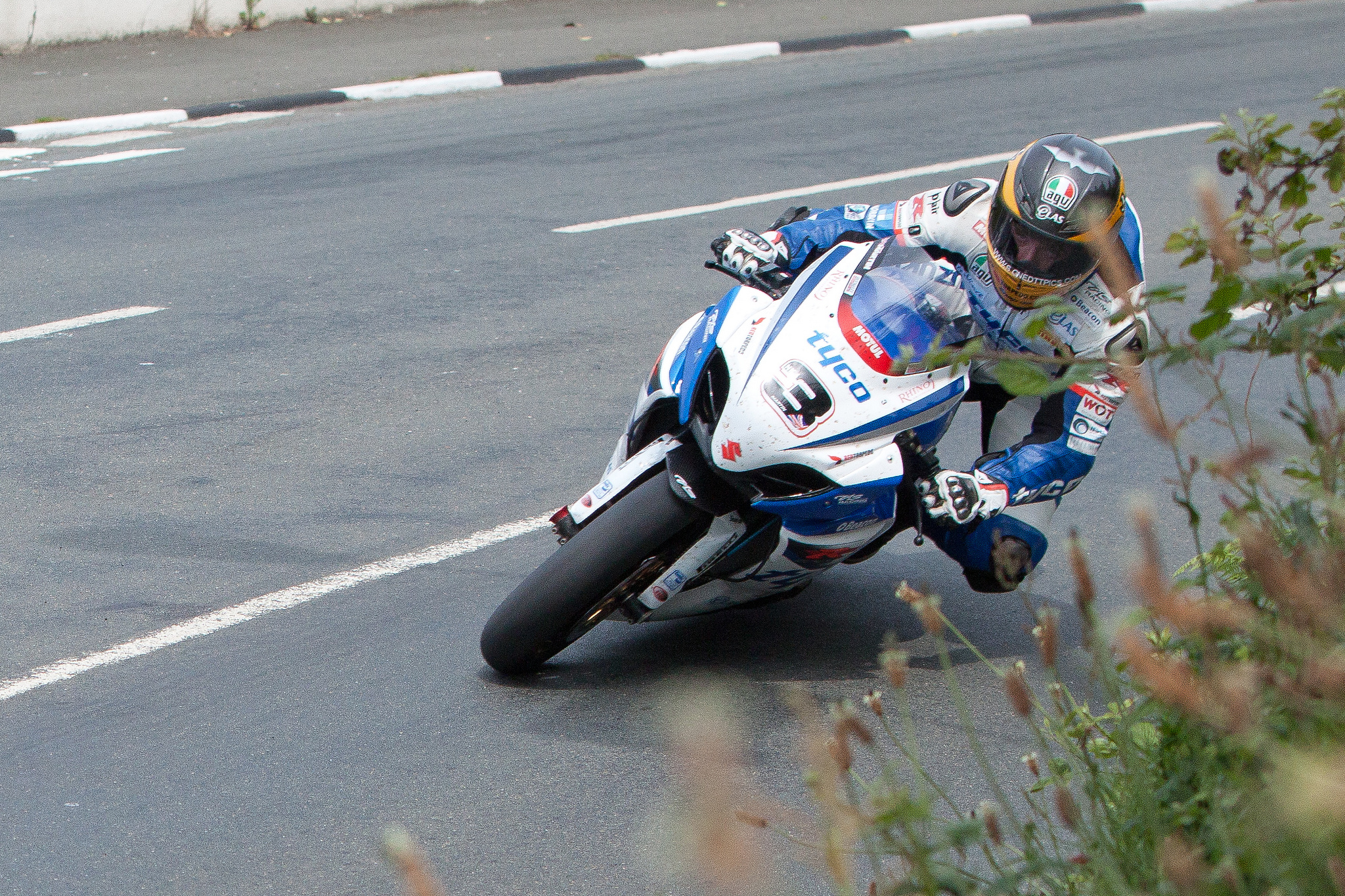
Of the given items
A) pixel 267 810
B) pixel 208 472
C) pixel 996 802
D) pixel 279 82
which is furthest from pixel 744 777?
pixel 279 82

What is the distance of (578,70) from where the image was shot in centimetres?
1518

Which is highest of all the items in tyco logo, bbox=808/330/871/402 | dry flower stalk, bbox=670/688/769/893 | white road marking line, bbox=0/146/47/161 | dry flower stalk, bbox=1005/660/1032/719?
dry flower stalk, bbox=670/688/769/893

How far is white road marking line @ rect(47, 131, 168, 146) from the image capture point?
38.3ft

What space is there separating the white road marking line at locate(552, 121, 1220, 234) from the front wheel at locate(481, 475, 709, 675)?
17.9 feet

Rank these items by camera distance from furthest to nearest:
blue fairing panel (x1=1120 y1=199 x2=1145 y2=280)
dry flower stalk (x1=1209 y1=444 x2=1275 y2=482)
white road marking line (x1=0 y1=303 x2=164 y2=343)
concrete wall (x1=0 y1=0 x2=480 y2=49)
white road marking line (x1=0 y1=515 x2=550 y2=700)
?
concrete wall (x1=0 y1=0 x2=480 y2=49) → white road marking line (x1=0 y1=303 x2=164 y2=343) → blue fairing panel (x1=1120 y1=199 x2=1145 y2=280) → white road marking line (x1=0 y1=515 x2=550 y2=700) → dry flower stalk (x1=1209 y1=444 x2=1275 y2=482)

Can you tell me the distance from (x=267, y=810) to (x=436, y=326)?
4.17 m

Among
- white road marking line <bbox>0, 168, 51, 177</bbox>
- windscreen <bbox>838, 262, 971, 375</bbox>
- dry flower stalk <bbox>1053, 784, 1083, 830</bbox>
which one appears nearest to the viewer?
dry flower stalk <bbox>1053, 784, 1083, 830</bbox>

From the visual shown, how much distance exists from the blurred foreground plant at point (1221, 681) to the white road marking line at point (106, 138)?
→ 10481mm

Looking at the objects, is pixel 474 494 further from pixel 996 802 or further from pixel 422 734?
pixel 996 802

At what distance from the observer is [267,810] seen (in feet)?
11.9

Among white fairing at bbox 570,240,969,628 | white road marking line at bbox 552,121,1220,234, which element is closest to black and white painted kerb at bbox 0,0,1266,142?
white road marking line at bbox 552,121,1220,234

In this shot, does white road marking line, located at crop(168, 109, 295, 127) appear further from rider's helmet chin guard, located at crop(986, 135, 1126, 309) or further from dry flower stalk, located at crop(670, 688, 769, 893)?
dry flower stalk, located at crop(670, 688, 769, 893)

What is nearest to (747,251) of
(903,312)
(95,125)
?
(903,312)

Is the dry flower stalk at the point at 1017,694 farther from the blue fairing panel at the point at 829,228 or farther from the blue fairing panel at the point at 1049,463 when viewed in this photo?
the blue fairing panel at the point at 829,228
